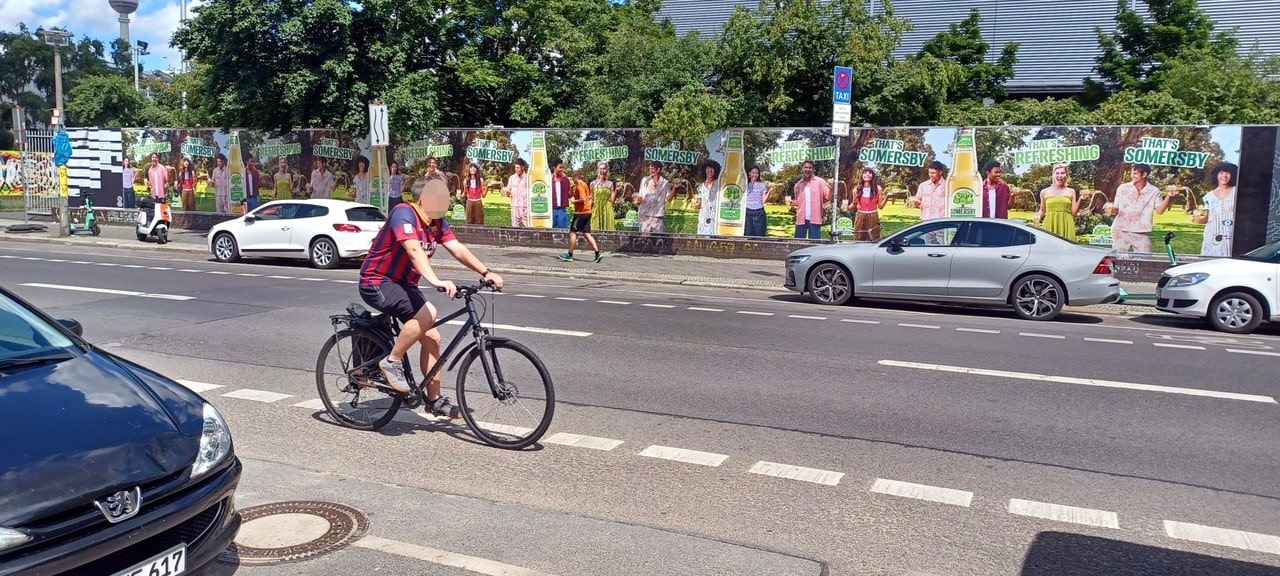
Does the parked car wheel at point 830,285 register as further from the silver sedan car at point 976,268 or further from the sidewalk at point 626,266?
the sidewalk at point 626,266

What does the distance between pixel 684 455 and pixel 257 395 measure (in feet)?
11.9

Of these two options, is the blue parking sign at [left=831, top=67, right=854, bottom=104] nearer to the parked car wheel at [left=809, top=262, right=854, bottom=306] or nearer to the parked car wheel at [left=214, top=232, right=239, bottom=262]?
the parked car wheel at [left=809, top=262, right=854, bottom=306]

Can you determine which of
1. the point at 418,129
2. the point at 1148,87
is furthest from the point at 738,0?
the point at 418,129

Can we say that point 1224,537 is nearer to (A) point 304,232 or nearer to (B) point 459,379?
(B) point 459,379

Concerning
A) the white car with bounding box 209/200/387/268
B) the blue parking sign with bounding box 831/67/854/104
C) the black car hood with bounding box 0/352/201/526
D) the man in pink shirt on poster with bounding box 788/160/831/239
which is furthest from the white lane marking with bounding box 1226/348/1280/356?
the white car with bounding box 209/200/387/268

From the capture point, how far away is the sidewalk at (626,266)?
1711 cm

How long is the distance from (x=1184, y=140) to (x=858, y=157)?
571 centimetres

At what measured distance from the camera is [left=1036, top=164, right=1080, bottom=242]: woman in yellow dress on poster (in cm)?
1814

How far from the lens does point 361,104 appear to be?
22922mm

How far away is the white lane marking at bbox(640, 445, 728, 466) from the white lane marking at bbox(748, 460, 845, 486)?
0.26 m

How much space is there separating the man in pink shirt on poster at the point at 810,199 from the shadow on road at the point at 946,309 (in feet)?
15.9

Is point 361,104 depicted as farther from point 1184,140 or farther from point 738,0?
point 738,0

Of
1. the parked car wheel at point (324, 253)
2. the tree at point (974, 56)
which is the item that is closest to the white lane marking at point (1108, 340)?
the parked car wheel at point (324, 253)

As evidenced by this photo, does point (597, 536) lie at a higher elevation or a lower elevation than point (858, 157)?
lower
